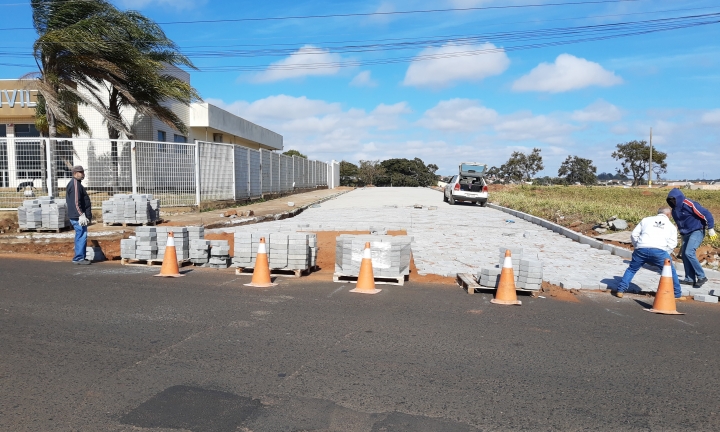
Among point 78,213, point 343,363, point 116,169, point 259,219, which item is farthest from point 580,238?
point 116,169

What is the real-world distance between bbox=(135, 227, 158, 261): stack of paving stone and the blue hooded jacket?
9393 mm

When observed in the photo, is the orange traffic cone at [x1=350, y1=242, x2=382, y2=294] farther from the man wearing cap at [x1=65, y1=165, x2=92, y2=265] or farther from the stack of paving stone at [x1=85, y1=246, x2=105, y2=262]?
the stack of paving stone at [x1=85, y1=246, x2=105, y2=262]

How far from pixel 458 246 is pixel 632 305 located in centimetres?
575

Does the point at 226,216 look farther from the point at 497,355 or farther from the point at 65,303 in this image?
the point at 497,355

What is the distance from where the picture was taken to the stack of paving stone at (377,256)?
9219mm

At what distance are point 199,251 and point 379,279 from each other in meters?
3.67

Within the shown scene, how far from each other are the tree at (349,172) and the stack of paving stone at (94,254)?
6987 centimetres

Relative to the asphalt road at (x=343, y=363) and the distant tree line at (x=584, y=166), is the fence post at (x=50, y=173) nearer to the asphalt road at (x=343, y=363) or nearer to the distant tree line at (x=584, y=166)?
the asphalt road at (x=343, y=363)

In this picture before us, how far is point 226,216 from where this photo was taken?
17.9 m

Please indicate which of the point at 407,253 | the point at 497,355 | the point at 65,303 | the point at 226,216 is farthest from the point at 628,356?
the point at 226,216

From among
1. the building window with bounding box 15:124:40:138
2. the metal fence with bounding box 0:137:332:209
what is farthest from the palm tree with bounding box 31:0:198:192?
the building window with bounding box 15:124:40:138

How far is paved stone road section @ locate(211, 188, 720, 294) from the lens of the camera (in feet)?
33.8

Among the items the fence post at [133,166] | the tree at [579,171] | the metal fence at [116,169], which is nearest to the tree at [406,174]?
the tree at [579,171]

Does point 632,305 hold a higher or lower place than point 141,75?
lower
